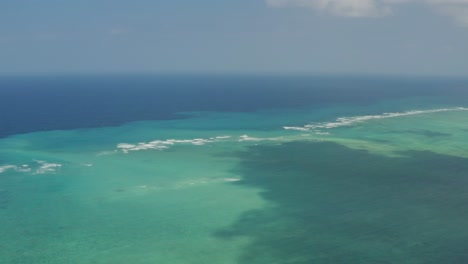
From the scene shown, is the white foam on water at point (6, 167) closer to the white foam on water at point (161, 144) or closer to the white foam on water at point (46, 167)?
the white foam on water at point (46, 167)

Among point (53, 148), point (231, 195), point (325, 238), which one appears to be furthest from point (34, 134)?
point (325, 238)

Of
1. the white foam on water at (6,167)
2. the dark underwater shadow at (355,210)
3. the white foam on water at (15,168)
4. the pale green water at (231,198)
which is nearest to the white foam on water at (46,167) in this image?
the pale green water at (231,198)

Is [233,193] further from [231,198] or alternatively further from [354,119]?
[354,119]

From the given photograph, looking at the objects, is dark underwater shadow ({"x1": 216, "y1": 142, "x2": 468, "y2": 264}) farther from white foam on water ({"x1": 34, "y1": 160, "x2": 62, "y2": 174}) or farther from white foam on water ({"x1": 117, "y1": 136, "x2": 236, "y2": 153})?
white foam on water ({"x1": 34, "y1": 160, "x2": 62, "y2": 174})

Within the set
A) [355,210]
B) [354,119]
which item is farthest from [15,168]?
[354,119]

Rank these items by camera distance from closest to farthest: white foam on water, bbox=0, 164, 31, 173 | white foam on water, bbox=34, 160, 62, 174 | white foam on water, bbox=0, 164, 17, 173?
white foam on water, bbox=34, 160, 62, 174, white foam on water, bbox=0, 164, 31, 173, white foam on water, bbox=0, 164, 17, 173

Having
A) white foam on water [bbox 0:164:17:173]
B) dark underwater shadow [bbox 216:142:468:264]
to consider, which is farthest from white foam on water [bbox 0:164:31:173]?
dark underwater shadow [bbox 216:142:468:264]
